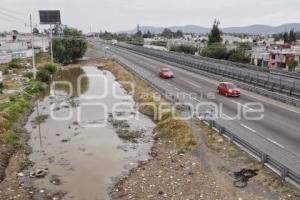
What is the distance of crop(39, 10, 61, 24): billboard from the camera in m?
115

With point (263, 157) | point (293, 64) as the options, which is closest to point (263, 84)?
point (263, 157)

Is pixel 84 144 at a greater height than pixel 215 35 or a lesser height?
lesser

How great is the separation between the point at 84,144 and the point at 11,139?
592 cm

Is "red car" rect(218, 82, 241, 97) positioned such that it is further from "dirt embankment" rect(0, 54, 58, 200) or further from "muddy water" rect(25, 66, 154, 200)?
"dirt embankment" rect(0, 54, 58, 200)

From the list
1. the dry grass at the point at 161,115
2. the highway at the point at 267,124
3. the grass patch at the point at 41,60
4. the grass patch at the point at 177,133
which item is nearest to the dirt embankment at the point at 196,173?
the grass patch at the point at 177,133

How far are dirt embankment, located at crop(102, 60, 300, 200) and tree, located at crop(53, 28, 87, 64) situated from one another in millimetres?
78090

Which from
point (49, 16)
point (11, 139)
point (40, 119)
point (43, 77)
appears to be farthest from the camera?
point (49, 16)

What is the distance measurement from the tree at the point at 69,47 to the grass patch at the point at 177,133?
74296 millimetres

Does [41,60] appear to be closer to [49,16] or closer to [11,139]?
[49,16]

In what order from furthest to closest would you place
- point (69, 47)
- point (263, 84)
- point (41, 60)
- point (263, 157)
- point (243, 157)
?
1. point (41, 60)
2. point (69, 47)
3. point (263, 84)
4. point (243, 157)
5. point (263, 157)

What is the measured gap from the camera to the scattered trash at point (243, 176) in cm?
1856

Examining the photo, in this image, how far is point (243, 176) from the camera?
19.4 m

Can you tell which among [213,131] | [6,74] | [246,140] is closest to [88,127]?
[213,131]

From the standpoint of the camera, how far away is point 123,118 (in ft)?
125
